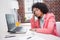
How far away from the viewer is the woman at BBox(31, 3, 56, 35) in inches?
81.4

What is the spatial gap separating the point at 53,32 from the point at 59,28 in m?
0.23

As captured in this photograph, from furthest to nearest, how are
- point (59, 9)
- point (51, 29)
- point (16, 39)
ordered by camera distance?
point (59, 9), point (51, 29), point (16, 39)

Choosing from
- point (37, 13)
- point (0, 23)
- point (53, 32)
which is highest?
point (37, 13)

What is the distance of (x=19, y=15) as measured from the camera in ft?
14.8

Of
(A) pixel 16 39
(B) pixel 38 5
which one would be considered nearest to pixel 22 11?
(B) pixel 38 5

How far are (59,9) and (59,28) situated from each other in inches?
87.2

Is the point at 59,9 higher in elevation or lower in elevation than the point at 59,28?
higher

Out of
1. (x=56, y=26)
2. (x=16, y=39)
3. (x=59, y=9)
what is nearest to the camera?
(x=16, y=39)

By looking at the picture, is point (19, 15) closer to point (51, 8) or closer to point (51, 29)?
point (51, 8)

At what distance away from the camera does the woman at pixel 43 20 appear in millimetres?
2066

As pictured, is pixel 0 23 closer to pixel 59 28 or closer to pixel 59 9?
pixel 59 28

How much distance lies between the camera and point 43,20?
2.43m

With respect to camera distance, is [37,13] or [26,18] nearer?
[37,13]

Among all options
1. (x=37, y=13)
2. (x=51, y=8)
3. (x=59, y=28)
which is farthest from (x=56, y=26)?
(x=51, y=8)
